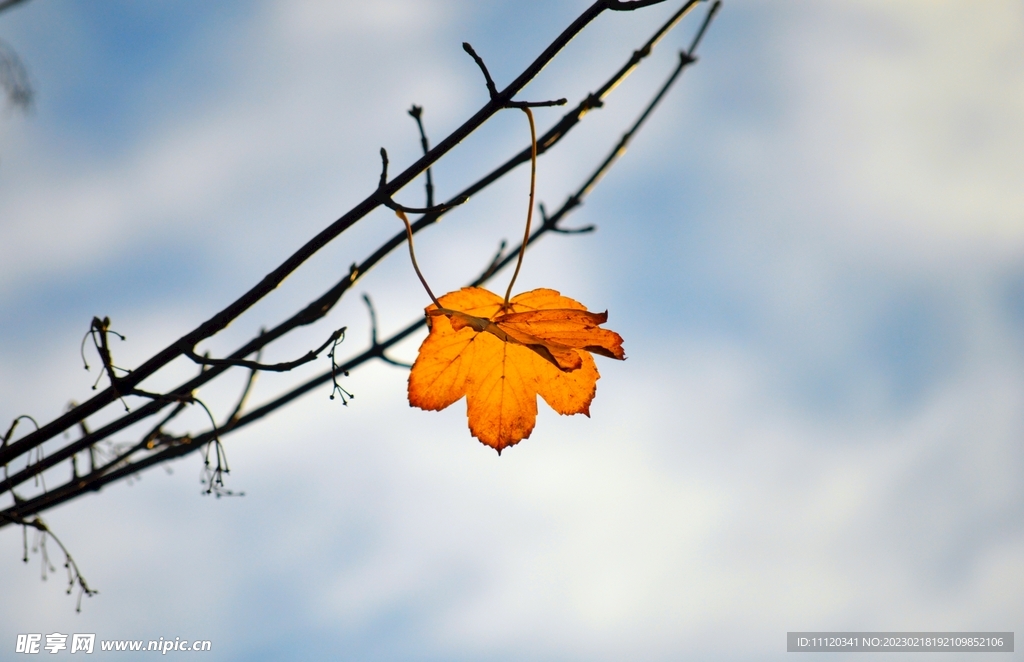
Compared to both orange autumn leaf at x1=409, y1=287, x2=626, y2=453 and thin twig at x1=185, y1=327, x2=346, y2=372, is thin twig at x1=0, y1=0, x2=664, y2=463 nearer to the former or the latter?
thin twig at x1=185, y1=327, x2=346, y2=372

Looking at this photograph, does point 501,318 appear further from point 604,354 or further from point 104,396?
point 104,396

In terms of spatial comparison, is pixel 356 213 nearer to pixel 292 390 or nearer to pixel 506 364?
pixel 506 364

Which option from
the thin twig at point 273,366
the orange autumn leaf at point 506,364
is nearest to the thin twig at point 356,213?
the thin twig at point 273,366

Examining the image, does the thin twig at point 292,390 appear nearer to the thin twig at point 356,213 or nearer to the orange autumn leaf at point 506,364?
the thin twig at point 356,213

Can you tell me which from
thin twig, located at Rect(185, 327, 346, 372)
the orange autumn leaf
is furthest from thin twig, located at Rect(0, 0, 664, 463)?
the orange autumn leaf

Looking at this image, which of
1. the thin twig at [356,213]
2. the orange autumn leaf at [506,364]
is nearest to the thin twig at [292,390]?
the thin twig at [356,213]

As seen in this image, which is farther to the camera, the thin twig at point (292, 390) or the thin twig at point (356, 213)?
the thin twig at point (292, 390)

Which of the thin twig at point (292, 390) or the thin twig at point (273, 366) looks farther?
the thin twig at point (292, 390)

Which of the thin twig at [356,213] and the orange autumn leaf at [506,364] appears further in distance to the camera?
the orange autumn leaf at [506,364]

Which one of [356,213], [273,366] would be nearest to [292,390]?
[273,366]
